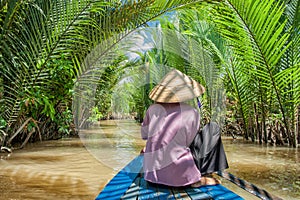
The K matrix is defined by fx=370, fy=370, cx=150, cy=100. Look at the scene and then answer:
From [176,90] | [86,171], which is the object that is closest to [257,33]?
[86,171]

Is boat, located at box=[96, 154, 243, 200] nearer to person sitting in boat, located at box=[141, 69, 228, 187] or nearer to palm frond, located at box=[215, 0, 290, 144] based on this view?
person sitting in boat, located at box=[141, 69, 228, 187]

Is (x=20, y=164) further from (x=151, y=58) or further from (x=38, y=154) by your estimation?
(x=151, y=58)

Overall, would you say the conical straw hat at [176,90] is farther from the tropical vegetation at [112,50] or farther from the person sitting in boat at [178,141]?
the tropical vegetation at [112,50]

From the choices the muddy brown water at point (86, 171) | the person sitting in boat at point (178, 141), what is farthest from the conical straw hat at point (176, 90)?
the muddy brown water at point (86, 171)

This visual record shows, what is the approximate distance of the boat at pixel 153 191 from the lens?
2.79m

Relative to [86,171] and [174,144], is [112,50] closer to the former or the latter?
[86,171]

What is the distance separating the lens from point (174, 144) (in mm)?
3041

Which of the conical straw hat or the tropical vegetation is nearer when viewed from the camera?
the conical straw hat

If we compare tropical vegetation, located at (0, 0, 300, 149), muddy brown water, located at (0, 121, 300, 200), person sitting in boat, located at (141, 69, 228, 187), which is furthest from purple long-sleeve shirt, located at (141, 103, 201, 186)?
tropical vegetation, located at (0, 0, 300, 149)

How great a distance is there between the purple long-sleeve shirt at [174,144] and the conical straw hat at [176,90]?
8 cm

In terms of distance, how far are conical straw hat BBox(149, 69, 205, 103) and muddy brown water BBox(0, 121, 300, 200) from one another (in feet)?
4.28

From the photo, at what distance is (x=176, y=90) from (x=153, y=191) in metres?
0.85

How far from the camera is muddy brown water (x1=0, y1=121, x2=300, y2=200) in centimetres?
389

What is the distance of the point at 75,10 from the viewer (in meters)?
6.63
